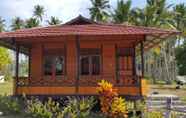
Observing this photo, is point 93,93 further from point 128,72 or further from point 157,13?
point 157,13

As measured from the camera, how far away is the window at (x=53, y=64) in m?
24.1

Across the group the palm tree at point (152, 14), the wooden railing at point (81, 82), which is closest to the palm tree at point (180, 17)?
the palm tree at point (152, 14)

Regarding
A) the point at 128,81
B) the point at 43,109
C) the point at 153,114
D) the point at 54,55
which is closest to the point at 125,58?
the point at 128,81

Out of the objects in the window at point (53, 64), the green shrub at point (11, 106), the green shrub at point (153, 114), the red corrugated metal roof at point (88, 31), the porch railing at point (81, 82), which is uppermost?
the red corrugated metal roof at point (88, 31)

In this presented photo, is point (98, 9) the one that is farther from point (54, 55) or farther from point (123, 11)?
point (54, 55)

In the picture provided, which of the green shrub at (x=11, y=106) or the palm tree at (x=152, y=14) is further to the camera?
the palm tree at (x=152, y=14)

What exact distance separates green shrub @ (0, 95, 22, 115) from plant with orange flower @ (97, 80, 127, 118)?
14.3 ft

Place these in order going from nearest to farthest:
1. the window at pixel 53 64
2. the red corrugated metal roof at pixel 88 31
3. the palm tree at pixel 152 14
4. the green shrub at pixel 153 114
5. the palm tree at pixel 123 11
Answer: the green shrub at pixel 153 114
the red corrugated metal roof at pixel 88 31
the window at pixel 53 64
the palm tree at pixel 152 14
the palm tree at pixel 123 11

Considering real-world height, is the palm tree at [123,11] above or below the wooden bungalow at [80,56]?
above

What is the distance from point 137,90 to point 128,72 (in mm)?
3817

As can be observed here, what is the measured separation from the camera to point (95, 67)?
24.0m

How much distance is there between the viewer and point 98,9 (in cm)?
6650

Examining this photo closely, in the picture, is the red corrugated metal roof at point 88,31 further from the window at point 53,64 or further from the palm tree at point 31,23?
the palm tree at point 31,23

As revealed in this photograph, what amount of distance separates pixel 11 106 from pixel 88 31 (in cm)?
534
